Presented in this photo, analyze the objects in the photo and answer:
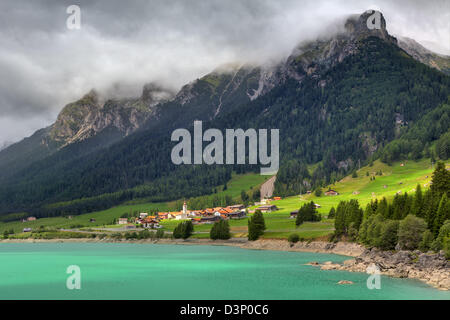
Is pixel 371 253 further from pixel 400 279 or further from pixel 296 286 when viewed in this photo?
pixel 296 286

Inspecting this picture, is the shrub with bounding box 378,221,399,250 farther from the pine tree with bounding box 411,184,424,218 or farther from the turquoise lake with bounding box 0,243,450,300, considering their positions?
the turquoise lake with bounding box 0,243,450,300

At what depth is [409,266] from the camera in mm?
80688

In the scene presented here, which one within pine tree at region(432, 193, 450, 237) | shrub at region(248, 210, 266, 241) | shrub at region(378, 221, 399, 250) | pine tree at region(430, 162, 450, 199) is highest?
pine tree at region(430, 162, 450, 199)

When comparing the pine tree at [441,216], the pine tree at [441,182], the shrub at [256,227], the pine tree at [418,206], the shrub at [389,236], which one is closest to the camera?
the pine tree at [441,216]

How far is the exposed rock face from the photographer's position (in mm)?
70938

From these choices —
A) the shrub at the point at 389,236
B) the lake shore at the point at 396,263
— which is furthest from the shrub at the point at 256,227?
the shrub at the point at 389,236

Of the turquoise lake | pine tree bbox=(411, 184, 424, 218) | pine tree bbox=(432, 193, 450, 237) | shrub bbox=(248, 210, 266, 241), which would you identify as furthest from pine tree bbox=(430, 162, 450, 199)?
shrub bbox=(248, 210, 266, 241)

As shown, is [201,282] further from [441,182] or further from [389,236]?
[441,182]

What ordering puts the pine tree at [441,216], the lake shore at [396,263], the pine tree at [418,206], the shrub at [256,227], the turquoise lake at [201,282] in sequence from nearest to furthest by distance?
the turquoise lake at [201,282] → the lake shore at [396,263] → the pine tree at [441,216] → the pine tree at [418,206] → the shrub at [256,227]

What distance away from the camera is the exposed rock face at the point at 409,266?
233 feet

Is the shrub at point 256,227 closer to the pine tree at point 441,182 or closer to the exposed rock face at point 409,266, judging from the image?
the pine tree at point 441,182
